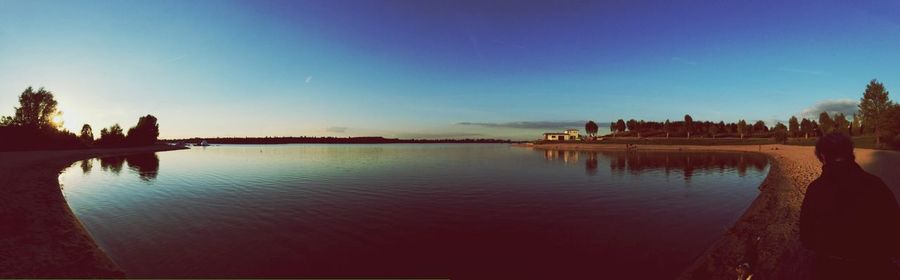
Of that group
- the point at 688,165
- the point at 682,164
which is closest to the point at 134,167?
the point at 688,165

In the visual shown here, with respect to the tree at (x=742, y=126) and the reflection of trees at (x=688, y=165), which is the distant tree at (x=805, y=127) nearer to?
the tree at (x=742, y=126)

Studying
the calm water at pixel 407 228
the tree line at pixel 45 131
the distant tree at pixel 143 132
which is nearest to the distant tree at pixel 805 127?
the calm water at pixel 407 228

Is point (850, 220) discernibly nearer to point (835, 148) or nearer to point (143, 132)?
point (835, 148)

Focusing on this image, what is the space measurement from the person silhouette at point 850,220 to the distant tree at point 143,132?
164767 millimetres

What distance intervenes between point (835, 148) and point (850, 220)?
2.79ft

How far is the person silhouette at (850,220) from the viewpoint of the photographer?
413 cm

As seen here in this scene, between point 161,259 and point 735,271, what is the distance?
54.1 ft

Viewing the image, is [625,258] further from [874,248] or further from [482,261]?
[874,248]

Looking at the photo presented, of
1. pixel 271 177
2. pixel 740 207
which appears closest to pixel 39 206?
pixel 271 177

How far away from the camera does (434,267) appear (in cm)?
1103

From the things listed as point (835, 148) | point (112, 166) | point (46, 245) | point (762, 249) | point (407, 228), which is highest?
point (835, 148)

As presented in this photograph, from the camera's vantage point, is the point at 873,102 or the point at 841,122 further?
the point at 841,122

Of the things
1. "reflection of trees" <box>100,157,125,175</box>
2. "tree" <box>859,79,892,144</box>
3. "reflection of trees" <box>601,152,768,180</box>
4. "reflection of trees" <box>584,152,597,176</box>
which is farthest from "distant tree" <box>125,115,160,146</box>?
"tree" <box>859,79,892,144</box>

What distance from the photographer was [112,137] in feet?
382
